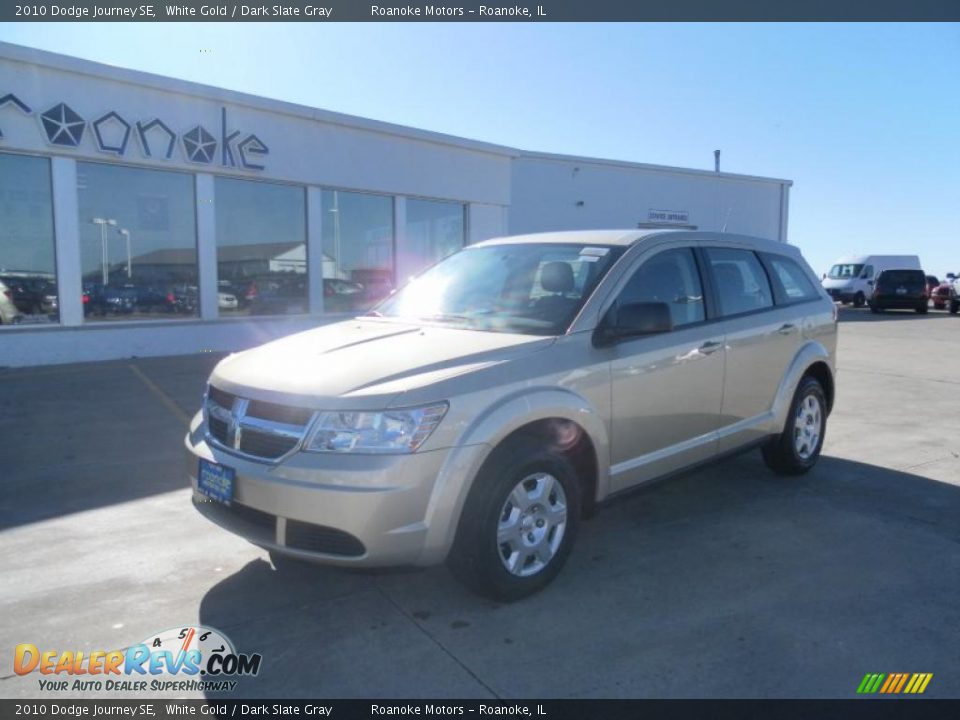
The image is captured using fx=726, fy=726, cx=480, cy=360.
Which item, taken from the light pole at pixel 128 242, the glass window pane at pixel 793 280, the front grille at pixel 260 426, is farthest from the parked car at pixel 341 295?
the front grille at pixel 260 426

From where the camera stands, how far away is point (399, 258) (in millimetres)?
15977

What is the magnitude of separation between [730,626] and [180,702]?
2369mm

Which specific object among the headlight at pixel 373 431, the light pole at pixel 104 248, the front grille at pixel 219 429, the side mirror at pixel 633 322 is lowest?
the front grille at pixel 219 429

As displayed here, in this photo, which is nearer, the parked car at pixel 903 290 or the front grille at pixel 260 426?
the front grille at pixel 260 426

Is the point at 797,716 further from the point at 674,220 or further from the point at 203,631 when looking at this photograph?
the point at 674,220

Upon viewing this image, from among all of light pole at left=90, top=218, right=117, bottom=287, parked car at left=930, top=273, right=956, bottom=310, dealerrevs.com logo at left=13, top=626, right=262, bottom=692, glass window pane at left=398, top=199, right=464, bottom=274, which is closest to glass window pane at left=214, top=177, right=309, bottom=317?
light pole at left=90, top=218, right=117, bottom=287

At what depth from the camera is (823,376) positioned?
589 cm

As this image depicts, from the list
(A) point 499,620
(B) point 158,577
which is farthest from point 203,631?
(A) point 499,620

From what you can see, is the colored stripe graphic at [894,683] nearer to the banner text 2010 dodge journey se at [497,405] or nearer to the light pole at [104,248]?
the banner text 2010 dodge journey se at [497,405]

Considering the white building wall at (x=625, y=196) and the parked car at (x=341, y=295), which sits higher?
the white building wall at (x=625, y=196)

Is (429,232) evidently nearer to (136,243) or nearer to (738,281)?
(136,243)

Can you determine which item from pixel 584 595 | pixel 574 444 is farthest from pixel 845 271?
pixel 584 595

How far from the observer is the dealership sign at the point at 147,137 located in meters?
11.1

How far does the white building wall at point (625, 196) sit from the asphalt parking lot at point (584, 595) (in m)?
15.1
